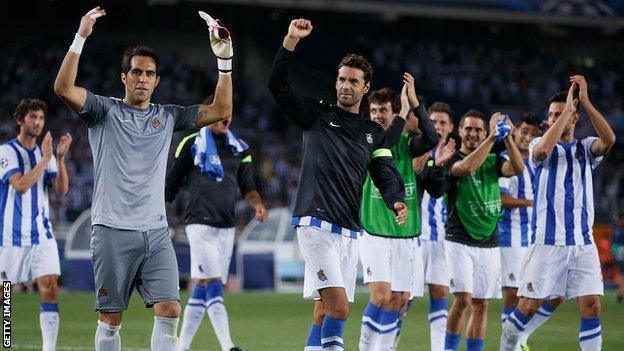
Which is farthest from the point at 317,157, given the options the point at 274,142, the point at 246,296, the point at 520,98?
the point at 520,98

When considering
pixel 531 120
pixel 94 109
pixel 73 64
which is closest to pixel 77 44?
pixel 73 64

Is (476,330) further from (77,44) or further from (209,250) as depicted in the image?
(77,44)

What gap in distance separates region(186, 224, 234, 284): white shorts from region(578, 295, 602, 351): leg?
13.6ft

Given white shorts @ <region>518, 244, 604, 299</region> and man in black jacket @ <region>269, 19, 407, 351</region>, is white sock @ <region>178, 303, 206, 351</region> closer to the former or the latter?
man in black jacket @ <region>269, 19, 407, 351</region>

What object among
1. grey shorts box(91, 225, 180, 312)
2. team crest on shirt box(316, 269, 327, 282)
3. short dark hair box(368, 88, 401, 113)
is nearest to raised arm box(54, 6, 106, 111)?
grey shorts box(91, 225, 180, 312)

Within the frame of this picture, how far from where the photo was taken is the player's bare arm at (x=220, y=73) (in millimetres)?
7918

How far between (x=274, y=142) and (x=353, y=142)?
1015 inches

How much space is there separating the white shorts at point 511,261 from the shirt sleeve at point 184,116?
5.38 m

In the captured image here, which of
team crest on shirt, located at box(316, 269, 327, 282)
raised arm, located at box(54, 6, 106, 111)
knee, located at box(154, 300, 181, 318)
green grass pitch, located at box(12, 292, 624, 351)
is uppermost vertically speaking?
raised arm, located at box(54, 6, 106, 111)

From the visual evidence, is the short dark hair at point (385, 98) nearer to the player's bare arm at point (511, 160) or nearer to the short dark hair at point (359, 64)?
the player's bare arm at point (511, 160)

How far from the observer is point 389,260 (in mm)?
10250

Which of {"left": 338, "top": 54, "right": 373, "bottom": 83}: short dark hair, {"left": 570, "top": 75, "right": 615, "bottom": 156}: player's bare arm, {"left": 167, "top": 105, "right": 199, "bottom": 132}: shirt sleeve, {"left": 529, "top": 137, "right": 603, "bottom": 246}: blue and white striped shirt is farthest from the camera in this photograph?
{"left": 529, "top": 137, "right": 603, "bottom": 246}: blue and white striped shirt

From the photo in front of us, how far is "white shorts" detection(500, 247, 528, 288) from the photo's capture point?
12.7 meters

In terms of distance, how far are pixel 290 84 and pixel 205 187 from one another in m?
4.45
